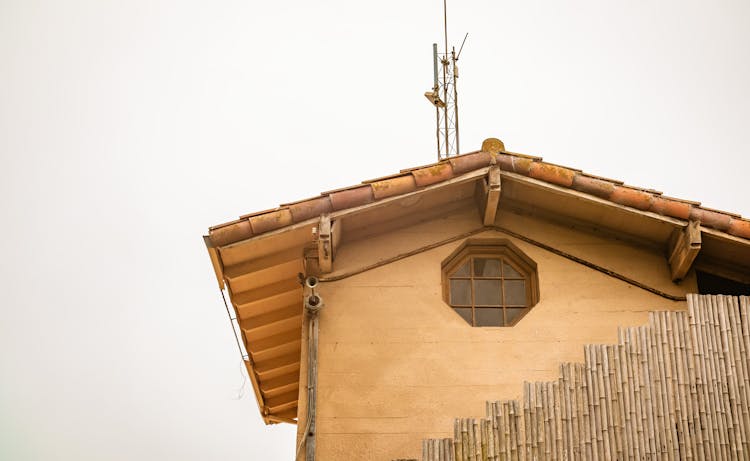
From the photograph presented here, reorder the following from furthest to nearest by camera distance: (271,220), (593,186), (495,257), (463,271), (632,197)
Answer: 1. (495,257)
2. (463,271)
3. (593,186)
4. (632,197)
5. (271,220)

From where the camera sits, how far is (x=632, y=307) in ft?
44.6

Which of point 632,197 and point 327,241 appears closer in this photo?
point 327,241

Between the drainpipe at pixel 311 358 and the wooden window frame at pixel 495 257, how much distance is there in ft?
5.43

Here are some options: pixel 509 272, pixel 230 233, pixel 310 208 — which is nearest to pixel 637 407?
pixel 509 272

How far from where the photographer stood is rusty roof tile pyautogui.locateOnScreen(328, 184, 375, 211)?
1345cm

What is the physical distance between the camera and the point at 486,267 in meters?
14.2

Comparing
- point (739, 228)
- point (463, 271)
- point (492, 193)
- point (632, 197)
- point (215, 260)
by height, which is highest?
point (492, 193)

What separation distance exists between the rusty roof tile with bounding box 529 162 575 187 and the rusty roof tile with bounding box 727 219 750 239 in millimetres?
1976

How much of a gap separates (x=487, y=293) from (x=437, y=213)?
1301mm

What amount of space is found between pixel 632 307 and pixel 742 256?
1479 millimetres

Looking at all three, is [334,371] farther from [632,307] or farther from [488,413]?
[632,307]

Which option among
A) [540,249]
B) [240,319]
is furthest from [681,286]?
[240,319]

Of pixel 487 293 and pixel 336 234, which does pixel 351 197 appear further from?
pixel 487 293

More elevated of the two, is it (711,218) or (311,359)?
(711,218)
